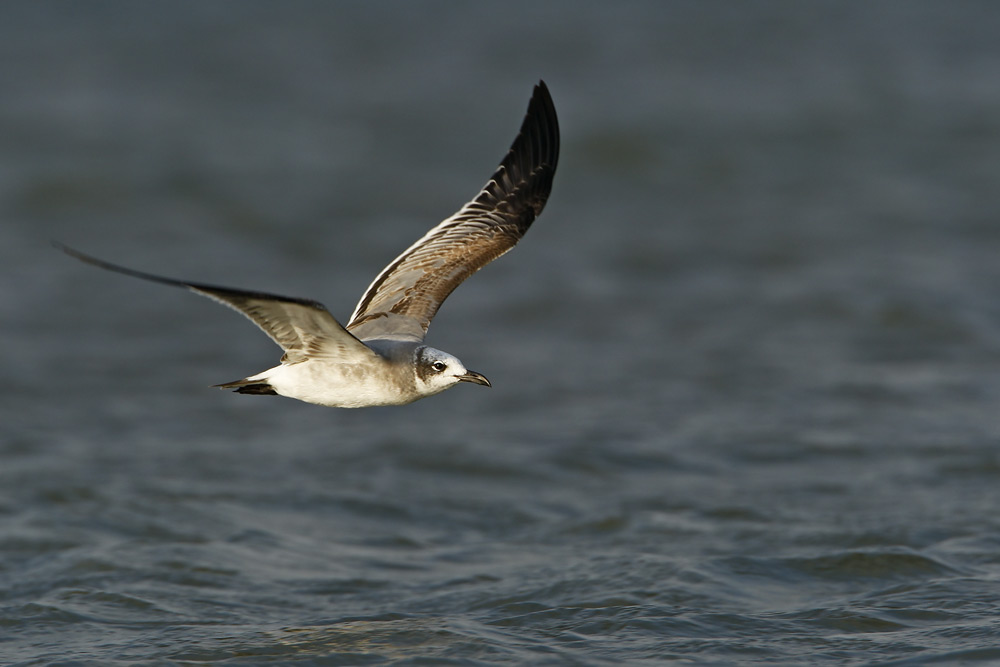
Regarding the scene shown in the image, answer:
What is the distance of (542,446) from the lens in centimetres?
1047

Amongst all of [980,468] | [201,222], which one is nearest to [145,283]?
[201,222]

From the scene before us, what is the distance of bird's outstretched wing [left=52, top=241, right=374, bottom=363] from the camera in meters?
5.34

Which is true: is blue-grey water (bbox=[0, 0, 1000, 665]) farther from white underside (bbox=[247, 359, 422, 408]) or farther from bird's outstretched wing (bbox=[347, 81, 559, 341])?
bird's outstretched wing (bbox=[347, 81, 559, 341])

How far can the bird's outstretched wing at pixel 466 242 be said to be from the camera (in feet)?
23.7

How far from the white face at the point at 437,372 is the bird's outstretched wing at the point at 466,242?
56cm

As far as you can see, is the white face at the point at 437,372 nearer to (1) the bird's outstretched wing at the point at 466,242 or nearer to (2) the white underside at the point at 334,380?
(2) the white underside at the point at 334,380

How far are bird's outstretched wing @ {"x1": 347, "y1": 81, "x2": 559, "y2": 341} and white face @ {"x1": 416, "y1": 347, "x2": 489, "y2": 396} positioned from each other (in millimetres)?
558

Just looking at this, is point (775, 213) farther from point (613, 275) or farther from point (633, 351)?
point (633, 351)

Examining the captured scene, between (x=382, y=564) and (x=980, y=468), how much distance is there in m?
4.47

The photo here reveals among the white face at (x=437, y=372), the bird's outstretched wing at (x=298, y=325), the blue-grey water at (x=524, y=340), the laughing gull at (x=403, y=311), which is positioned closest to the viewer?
the bird's outstretched wing at (x=298, y=325)

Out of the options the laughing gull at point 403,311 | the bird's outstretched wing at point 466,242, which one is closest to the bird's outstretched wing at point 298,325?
the laughing gull at point 403,311

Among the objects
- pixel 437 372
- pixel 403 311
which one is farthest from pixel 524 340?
pixel 437 372

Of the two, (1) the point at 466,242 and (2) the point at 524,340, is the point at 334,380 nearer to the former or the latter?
(1) the point at 466,242

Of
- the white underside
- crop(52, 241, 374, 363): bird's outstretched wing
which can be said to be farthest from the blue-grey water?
crop(52, 241, 374, 363): bird's outstretched wing
